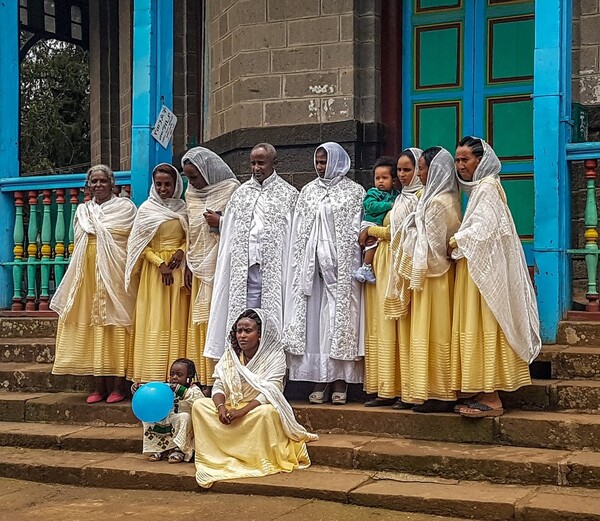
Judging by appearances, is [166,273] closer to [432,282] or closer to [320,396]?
[320,396]

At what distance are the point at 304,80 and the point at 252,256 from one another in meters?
2.58

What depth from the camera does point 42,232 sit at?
318 inches

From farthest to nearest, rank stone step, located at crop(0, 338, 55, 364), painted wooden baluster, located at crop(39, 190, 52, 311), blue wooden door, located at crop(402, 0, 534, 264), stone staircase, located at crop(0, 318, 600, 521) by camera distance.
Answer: blue wooden door, located at crop(402, 0, 534, 264) < painted wooden baluster, located at crop(39, 190, 52, 311) < stone step, located at crop(0, 338, 55, 364) < stone staircase, located at crop(0, 318, 600, 521)

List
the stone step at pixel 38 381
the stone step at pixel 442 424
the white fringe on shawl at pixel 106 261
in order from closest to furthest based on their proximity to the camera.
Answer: the stone step at pixel 442 424
the white fringe on shawl at pixel 106 261
the stone step at pixel 38 381

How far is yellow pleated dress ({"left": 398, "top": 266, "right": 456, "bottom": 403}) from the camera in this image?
576 cm

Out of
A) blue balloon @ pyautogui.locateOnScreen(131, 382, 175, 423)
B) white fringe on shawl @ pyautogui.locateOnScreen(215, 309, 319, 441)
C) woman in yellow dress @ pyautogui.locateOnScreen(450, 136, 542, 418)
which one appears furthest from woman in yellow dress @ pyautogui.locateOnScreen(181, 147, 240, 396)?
woman in yellow dress @ pyautogui.locateOnScreen(450, 136, 542, 418)

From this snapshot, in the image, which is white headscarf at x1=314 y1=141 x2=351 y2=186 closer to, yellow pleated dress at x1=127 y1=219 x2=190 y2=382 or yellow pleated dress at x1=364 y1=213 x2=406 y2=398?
yellow pleated dress at x1=364 y1=213 x2=406 y2=398

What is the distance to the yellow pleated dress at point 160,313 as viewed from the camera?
6.68 metres

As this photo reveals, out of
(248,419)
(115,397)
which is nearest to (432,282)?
(248,419)

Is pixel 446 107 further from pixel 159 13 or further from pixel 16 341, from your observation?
pixel 16 341

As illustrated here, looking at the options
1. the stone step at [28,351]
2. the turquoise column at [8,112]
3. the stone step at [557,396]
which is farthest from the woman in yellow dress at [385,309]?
the turquoise column at [8,112]

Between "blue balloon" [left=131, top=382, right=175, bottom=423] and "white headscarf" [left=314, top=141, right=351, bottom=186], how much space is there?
168 centimetres

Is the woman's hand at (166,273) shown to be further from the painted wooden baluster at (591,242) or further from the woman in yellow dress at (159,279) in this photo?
the painted wooden baluster at (591,242)

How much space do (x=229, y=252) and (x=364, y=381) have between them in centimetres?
117
